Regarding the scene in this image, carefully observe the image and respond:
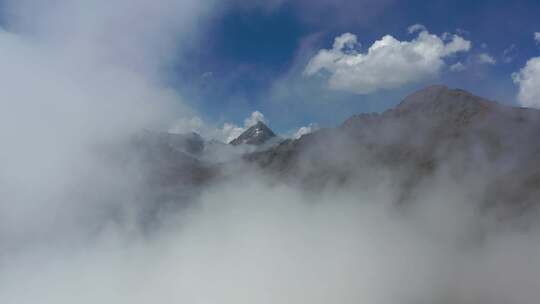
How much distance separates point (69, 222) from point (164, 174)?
4768 centimetres

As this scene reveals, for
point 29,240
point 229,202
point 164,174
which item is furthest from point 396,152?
point 29,240

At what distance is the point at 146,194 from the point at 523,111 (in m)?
62.5

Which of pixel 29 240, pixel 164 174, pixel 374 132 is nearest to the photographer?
pixel 29 240

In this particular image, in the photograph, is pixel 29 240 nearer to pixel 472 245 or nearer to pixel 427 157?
pixel 472 245

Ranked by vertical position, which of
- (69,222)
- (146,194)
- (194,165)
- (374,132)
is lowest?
(69,222)

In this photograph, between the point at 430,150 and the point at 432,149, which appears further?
the point at 430,150

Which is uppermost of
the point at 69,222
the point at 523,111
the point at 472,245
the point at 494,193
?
the point at 523,111

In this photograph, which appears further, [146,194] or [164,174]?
[164,174]

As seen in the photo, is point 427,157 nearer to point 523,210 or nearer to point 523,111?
point 523,111

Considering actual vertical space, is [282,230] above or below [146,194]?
below

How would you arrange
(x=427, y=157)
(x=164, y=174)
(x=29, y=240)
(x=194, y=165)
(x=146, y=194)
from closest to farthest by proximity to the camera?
1. (x=29, y=240)
2. (x=427, y=157)
3. (x=146, y=194)
4. (x=164, y=174)
5. (x=194, y=165)

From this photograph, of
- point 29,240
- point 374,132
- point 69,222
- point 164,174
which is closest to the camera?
point 29,240

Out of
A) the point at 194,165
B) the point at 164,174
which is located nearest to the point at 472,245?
the point at 164,174

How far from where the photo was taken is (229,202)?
87062 millimetres
